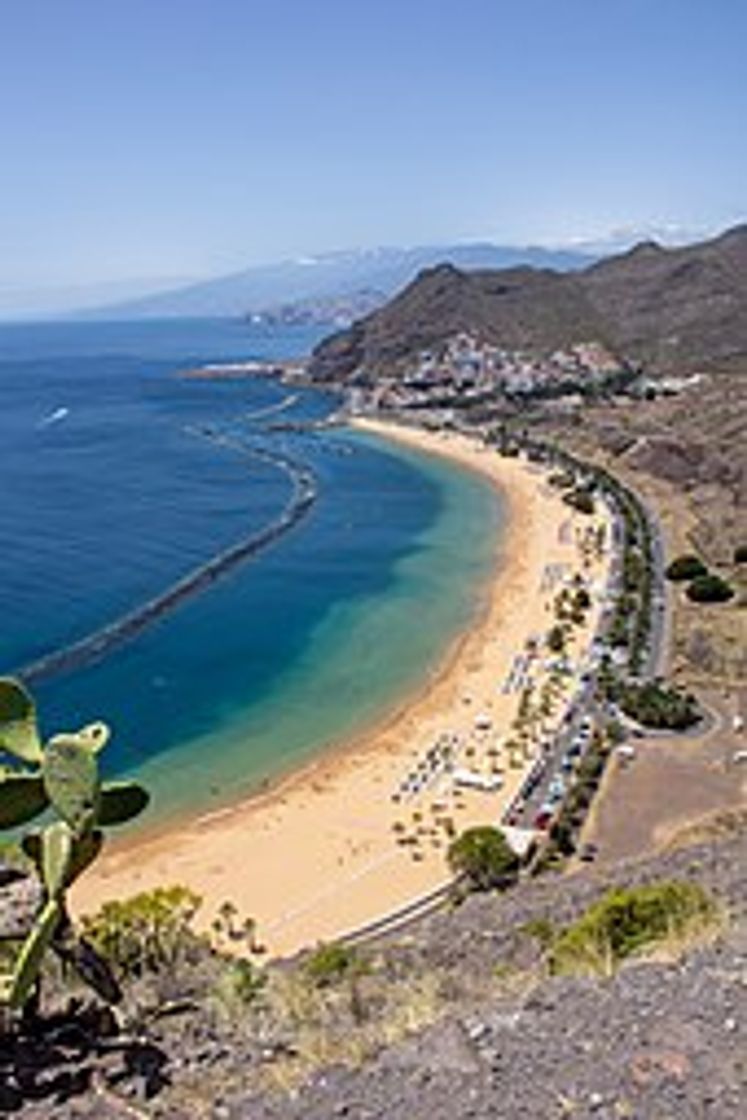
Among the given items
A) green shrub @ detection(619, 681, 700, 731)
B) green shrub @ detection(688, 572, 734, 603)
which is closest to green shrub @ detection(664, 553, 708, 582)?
green shrub @ detection(688, 572, 734, 603)

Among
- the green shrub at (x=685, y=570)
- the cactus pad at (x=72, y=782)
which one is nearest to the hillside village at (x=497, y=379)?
the green shrub at (x=685, y=570)

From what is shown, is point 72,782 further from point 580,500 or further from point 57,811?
point 580,500

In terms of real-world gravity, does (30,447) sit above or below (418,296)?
below

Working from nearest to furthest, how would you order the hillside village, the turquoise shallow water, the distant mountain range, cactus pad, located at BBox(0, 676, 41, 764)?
cactus pad, located at BBox(0, 676, 41, 764) < the turquoise shallow water < the hillside village < the distant mountain range

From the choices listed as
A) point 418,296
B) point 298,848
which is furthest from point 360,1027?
point 418,296

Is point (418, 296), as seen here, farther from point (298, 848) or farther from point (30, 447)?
point (298, 848)

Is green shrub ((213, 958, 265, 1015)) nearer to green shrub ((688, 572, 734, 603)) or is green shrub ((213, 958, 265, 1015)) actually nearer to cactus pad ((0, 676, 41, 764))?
cactus pad ((0, 676, 41, 764))
